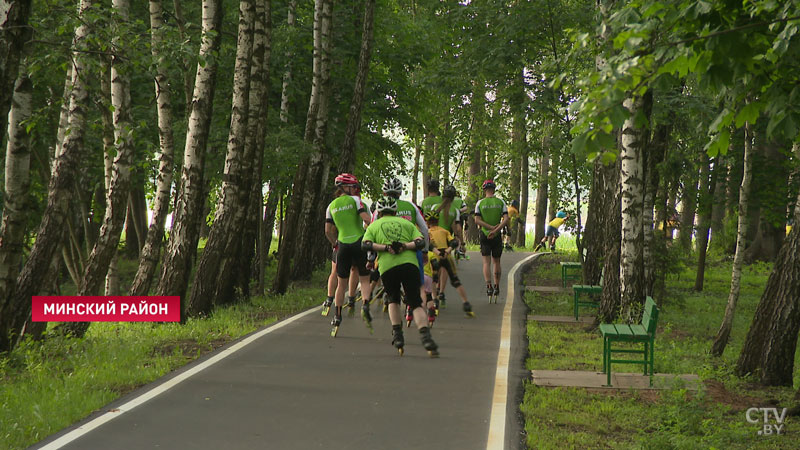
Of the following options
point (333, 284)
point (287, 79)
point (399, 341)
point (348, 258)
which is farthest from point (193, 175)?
point (287, 79)

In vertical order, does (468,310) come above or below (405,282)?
below

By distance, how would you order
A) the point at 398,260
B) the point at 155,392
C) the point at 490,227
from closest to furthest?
the point at 155,392
the point at 398,260
the point at 490,227

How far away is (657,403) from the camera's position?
899 cm

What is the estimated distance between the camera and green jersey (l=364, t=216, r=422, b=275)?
1070cm

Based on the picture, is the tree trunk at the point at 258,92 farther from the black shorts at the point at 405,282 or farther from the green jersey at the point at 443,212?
the black shorts at the point at 405,282

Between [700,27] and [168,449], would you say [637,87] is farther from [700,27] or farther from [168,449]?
[168,449]

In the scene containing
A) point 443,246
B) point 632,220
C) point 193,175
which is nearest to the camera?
point 632,220

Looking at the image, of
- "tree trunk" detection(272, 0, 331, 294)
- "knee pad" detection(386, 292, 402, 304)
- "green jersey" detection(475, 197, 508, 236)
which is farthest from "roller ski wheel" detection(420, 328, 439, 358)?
"tree trunk" detection(272, 0, 331, 294)

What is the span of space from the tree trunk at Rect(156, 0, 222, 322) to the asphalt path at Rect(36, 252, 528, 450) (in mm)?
2812

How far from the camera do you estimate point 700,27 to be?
5867mm

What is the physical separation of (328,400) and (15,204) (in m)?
4.94

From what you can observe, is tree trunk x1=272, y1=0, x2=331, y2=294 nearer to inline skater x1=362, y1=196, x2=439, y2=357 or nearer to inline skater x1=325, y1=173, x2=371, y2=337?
inline skater x1=325, y1=173, x2=371, y2=337

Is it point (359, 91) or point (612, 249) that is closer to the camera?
point (612, 249)

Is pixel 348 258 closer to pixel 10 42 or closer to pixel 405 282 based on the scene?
pixel 405 282
